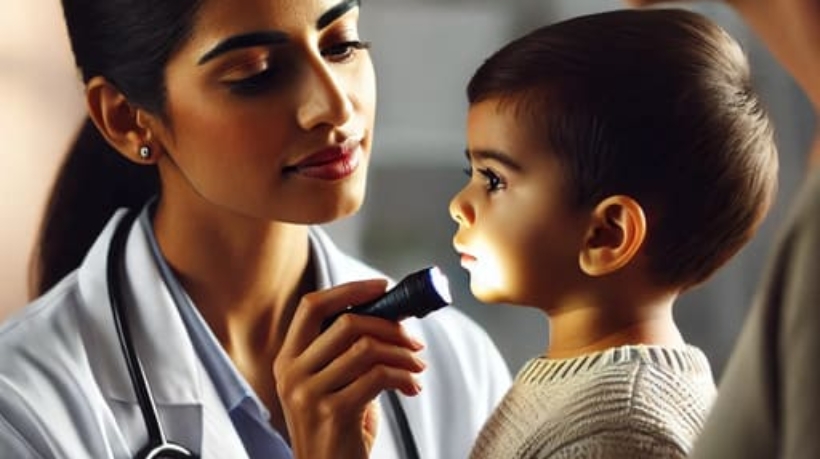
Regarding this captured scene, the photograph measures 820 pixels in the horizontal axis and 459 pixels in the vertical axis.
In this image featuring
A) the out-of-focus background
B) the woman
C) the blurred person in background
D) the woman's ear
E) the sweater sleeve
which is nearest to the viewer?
the blurred person in background

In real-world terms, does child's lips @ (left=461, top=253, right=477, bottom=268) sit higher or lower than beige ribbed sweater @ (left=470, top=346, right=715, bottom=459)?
higher

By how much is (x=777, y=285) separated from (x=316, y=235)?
0.52 metres

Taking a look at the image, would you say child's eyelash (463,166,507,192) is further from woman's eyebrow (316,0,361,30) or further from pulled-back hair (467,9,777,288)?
woman's eyebrow (316,0,361,30)

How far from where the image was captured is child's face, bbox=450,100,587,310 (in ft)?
2.08

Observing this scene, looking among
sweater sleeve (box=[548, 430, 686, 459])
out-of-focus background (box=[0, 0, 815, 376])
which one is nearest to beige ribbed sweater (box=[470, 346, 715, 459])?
sweater sleeve (box=[548, 430, 686, 459])

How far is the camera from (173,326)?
0.78 meters

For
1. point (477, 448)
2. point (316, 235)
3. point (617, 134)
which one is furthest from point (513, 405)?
point (316, 235)

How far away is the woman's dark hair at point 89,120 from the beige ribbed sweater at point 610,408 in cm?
28

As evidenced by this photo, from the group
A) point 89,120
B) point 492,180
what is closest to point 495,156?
point 492,180

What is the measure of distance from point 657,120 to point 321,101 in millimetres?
195

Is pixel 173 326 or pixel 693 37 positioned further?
pixel 173 326

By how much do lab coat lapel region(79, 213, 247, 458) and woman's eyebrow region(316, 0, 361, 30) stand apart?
0.19 meters

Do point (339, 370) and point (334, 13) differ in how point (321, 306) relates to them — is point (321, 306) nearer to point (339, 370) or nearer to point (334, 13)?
point (339, 370)

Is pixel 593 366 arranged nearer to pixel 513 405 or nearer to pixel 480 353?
pixel 513 405
